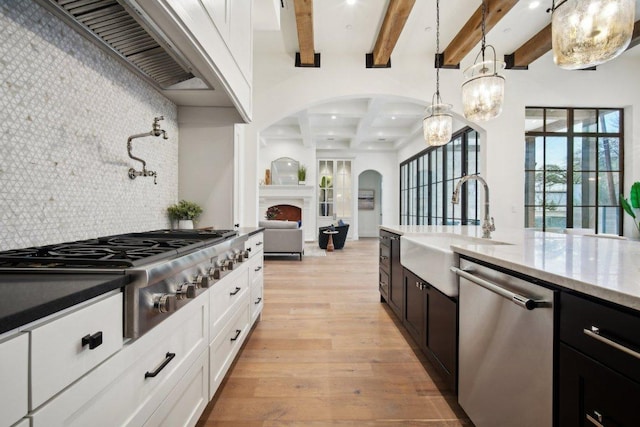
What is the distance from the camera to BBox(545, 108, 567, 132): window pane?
4.89m

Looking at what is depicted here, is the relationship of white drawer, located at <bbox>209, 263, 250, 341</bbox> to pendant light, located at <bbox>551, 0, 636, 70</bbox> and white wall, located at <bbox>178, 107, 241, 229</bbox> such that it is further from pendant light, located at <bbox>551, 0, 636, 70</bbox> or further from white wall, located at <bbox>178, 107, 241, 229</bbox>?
pendant light, located at <bbox>551, 0, 636, 70</bbox>

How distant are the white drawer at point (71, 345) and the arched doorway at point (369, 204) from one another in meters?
10.5

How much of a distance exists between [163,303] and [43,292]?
0.32 metres

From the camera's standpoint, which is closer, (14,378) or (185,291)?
(14,378)

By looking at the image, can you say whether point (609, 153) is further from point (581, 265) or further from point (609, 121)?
point (581, 265)

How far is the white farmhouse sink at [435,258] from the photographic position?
59.9 inches

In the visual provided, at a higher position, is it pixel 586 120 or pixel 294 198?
pixel 586 120

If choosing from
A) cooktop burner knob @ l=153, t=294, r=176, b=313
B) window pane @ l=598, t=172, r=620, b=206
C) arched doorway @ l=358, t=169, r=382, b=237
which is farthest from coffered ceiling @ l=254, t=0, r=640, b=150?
arched doorway @ l=358, t=169, r=382, b=237

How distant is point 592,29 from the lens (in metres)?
1.57

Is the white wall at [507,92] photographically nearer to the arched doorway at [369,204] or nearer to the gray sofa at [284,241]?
the gray sofa at [284,241]

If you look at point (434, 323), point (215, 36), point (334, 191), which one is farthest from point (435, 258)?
point (334, 191)

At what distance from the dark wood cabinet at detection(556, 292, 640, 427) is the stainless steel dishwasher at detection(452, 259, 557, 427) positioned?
0.15 feet

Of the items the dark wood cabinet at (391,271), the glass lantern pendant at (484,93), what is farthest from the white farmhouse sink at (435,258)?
the glass lantern pendant at (484,93)

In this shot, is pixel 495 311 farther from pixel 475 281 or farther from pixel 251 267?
pixel 251 267
